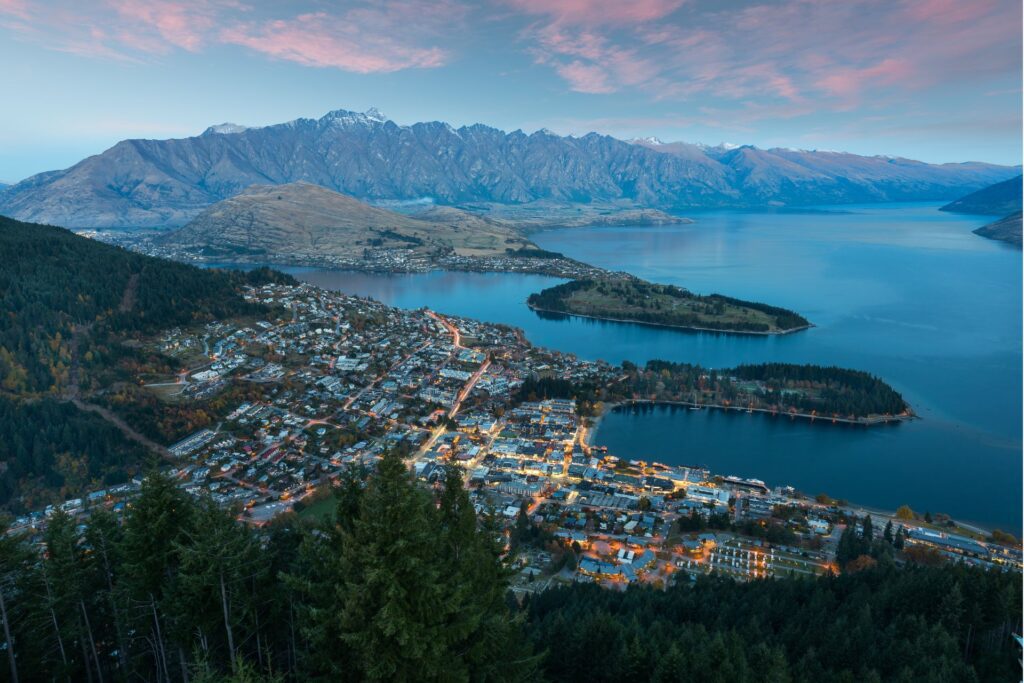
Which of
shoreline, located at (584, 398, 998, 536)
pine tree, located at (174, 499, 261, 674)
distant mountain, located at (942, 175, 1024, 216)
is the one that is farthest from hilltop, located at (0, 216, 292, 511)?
distant mountain, located at (942, 175, 1024, 216)

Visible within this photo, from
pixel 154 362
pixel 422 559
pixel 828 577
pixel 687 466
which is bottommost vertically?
pixel 687 466

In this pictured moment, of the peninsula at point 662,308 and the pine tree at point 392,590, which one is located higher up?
the pine tree at point 392,590

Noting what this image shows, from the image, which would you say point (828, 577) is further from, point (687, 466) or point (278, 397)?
point (278, 397)

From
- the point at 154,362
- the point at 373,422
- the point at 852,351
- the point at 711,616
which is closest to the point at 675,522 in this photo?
the point at 711,616

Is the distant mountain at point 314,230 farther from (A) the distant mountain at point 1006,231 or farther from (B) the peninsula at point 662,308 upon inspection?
(A) the distant mountain at point 1006,231

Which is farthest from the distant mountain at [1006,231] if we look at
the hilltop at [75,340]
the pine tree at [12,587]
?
the pine tree at [12,587]

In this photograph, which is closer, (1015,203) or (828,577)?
(828,577)

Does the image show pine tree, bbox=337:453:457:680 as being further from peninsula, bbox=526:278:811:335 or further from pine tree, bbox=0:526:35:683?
peninsula, bbox=526:278:811:335
